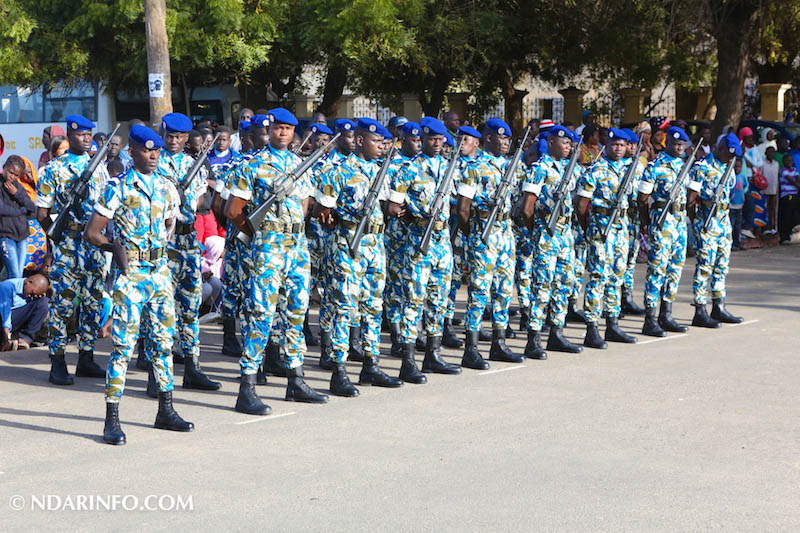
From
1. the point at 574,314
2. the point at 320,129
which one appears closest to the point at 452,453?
the point at 320,129

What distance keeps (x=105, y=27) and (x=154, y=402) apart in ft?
42.3

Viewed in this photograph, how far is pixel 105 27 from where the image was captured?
18.8 meters

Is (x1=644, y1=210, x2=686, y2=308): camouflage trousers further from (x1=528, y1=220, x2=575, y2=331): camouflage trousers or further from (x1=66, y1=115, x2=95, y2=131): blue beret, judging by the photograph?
(x1=66, y1=115, x2=95, y2=131): blue beret

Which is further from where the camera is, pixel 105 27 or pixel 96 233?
pixel 105 27

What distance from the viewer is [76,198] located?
7840 millimetres

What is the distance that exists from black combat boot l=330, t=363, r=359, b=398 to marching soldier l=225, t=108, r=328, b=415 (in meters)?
0.47

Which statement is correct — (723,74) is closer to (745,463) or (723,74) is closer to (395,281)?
(395,281)

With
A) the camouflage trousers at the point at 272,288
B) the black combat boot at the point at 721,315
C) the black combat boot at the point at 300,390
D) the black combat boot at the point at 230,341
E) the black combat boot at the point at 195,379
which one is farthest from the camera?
the black combat boot at the point at 721,315

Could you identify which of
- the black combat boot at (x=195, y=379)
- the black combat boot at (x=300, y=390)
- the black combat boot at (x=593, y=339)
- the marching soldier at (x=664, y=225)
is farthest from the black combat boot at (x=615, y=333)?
the black combat boot at (x=195, y=379)

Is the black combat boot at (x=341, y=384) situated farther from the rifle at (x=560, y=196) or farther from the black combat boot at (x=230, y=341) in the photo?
the rifle at (x=560, y=196)

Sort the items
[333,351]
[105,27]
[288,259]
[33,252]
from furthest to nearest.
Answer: [105,27] → [33,252] → [333,351] → [288,259]

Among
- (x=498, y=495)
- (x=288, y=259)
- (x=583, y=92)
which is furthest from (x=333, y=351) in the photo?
(x=583, y=92)

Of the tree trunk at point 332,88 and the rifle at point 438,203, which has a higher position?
the tree trunk at point 332,88

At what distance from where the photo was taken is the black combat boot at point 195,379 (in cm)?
775
